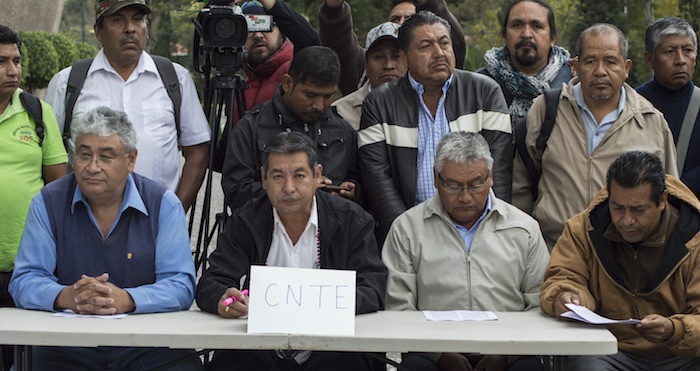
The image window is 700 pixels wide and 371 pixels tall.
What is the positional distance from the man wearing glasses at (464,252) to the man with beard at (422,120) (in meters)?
0.40

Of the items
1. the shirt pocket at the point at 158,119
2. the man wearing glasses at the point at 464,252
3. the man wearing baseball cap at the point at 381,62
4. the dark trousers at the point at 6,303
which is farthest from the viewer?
the man wearing baseball cap at the point at 381,62

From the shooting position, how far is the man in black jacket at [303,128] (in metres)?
4.84

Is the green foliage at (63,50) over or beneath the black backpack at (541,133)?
over

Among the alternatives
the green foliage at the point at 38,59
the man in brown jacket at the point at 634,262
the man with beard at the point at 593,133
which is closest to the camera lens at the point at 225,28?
the man with beard at the point at 593,133

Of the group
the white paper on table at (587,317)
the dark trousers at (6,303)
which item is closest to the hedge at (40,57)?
the dark trousers at (6,303)

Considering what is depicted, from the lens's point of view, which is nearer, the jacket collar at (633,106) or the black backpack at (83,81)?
the jacket collar at (633,106)

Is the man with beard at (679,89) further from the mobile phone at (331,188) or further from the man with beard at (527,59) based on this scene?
the mobile phone at (331,188)

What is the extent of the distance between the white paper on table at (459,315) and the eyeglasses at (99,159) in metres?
1.46

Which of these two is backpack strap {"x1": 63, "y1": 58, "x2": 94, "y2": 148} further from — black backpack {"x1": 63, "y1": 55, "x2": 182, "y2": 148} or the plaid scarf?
the plaid scarf

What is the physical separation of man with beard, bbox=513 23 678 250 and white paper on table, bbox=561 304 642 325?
90 cm

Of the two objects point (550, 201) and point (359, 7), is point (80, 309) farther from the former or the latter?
point (359, 7)

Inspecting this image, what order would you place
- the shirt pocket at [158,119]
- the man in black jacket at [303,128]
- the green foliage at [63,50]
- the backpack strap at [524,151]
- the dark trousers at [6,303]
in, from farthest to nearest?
1. the green foliage at [63,50]
2. the shirt pocket at [158,119]
3. the backpack strap at [524,151]
4. the man in black jacket at [303,128]
5. the dark trousers at [6,303]

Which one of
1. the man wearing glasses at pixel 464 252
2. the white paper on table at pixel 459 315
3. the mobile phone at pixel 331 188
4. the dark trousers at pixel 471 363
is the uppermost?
the mobile phone at pixel 331 188

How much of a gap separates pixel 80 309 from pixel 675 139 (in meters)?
3.09
